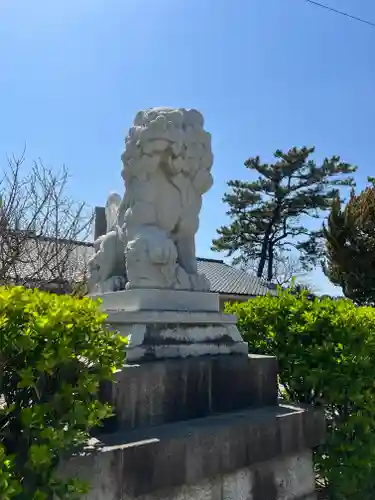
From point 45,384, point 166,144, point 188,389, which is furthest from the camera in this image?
point 166,144

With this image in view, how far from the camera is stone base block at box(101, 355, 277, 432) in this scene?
259cm

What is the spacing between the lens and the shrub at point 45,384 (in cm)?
184

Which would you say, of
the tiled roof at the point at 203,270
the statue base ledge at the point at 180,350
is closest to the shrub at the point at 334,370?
the statue base ledge at the point at 180,350

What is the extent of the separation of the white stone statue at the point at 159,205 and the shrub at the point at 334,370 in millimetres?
823

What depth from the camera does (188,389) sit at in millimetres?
2939

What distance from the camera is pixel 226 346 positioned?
335 cm

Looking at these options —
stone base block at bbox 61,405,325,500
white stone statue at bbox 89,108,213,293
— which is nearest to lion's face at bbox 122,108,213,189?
white stone statue at bbox 89,108,213,293

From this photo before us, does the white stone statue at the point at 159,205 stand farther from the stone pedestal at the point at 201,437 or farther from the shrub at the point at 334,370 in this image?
the shrub at the point at 334,370

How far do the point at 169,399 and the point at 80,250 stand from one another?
11522mm

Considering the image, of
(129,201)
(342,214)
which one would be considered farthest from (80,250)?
(129,201)

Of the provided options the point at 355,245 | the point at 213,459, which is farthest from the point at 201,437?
the point at 355,245

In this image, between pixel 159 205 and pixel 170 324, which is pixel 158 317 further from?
pixel 159 205

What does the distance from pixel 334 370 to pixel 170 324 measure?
51.5 inches

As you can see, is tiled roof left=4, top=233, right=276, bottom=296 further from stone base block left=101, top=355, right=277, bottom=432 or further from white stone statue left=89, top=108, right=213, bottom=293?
stone base block left=101, top=355, right=277, bottom=432
